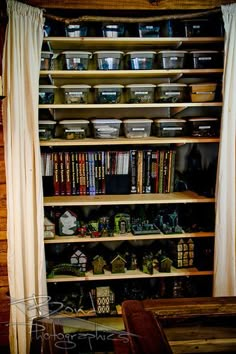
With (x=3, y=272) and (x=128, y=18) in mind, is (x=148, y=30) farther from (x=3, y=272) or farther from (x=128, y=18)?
(x=3, y=272)

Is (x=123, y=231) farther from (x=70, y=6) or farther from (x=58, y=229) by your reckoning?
(x=70, y=6)

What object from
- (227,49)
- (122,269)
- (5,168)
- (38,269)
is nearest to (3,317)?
(38,269)

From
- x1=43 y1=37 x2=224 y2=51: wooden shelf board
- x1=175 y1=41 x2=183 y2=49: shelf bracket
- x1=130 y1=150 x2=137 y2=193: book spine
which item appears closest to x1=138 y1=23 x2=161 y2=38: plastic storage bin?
x1=43 y1=37 x2=224 y2=51: wooden shelf board

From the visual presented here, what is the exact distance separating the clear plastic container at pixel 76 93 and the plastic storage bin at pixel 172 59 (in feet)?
1.62

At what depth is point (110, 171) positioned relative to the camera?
2.42 m

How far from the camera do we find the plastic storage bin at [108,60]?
2208mm

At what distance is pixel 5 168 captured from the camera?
83.0 inches

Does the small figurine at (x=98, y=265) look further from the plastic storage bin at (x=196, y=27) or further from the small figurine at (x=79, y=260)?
the plastic storage bin at (x=196, y=27)

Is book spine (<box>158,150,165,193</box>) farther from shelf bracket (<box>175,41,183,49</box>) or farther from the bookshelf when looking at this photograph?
shelf bracket (<box>175,41,183,49</box>)

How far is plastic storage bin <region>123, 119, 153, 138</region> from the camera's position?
92.0 inches

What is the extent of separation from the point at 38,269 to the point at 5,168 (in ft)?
2.10

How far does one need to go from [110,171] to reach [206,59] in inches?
37.4

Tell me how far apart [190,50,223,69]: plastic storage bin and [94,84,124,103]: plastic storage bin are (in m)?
0.49

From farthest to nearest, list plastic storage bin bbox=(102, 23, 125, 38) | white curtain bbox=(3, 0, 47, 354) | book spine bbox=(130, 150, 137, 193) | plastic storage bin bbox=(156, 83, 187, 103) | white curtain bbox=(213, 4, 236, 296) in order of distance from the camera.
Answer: book spine bbox=(130, 150, 137, 193) → plastic storage bin bbox=(156, 83, 187, 103) → plastic storage bin bbox=(102, 23, 125, 38) → white curtain bbox=(213, 4, 236, 296) → white curtain bbox=(3, 0, 47, 354)
